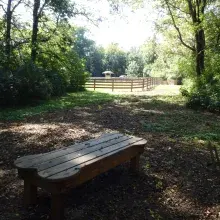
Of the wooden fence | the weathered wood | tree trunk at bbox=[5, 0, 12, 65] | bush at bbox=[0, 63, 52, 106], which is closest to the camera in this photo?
the weathered wood

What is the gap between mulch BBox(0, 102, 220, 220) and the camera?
12.0 ft

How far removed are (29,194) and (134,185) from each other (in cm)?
167

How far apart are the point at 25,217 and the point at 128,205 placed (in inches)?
53.4

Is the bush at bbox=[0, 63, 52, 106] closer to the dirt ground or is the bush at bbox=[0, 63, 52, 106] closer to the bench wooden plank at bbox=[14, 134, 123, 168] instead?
the dirt ground

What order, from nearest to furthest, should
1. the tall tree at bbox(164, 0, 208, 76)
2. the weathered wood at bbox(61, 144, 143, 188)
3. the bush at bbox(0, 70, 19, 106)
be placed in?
the weathered wood at bbox(61, 144, 143, 188) → the bush at bbox(0, 70, 19, 106) → the tall tree at bbox(164, 0, 208, 76)

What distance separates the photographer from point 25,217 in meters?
3.46

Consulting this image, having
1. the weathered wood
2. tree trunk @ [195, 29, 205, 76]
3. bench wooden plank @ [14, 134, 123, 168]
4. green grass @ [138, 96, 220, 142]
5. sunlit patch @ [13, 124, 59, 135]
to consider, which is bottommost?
green grass @ [138, 96, 220, 142]

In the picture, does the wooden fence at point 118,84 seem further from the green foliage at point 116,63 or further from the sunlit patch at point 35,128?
the green foliage at point 116,63

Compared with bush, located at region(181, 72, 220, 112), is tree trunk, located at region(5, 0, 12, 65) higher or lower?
higher

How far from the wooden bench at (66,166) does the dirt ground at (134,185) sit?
37cm

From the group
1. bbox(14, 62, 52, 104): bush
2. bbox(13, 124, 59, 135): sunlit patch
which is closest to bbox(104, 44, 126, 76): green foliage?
bbox(14, 62, 52, 104): bush

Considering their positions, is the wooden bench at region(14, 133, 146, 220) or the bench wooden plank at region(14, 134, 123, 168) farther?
the bench wooden plank at region(14, 134, 123, 168)

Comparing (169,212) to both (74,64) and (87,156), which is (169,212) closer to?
(87,156)

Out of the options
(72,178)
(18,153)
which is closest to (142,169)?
(72,178)
